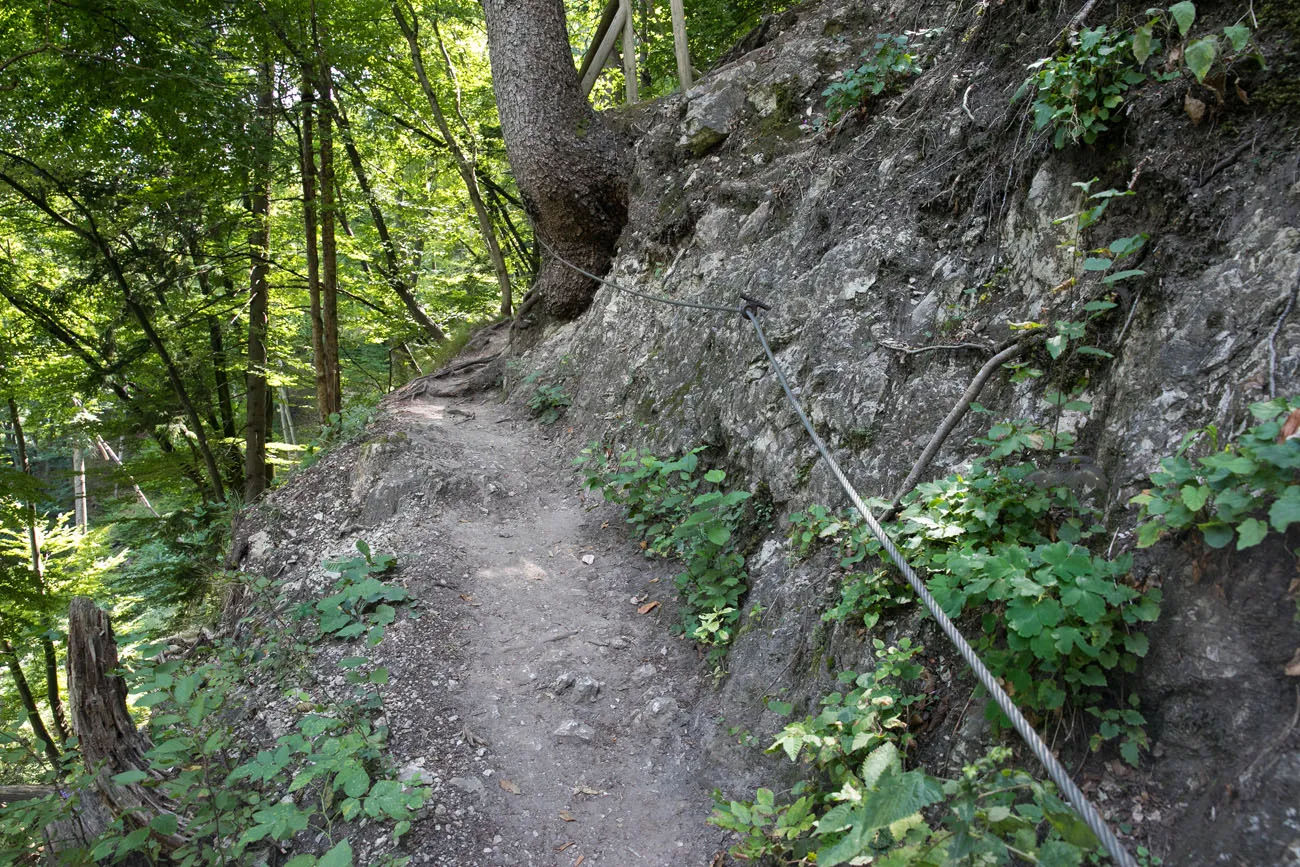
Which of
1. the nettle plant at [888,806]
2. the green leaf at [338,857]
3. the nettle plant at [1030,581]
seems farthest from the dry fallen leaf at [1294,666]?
the green leaf at [338,857]

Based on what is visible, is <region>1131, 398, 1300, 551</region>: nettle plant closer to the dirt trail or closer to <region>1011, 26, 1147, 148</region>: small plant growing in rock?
<region>1011, 26, 1147, 148</region>: small plant growing in rock

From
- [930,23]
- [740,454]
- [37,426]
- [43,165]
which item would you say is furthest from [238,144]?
[37,426]

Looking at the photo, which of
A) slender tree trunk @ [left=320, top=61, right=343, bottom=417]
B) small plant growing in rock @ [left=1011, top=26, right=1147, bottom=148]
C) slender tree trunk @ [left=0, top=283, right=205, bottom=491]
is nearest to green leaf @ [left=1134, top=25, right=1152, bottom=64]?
small plant growing in rock @ [left=1011, top=26, right=1147, bottom=148]

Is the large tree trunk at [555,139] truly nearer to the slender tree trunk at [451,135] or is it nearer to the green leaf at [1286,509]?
the slender tree trunk at [451,135]

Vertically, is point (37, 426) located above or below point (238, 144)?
below

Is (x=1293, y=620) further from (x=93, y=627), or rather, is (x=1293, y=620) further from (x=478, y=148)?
(x=478, y=148)

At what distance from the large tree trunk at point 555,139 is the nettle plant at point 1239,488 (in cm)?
721

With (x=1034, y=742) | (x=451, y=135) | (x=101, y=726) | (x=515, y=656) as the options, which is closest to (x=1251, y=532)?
(x=1034, y=742)

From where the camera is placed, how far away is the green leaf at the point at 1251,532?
1479mm

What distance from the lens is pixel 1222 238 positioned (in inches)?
90.7

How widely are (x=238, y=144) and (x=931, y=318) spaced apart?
23.3 ft

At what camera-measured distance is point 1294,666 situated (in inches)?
60.8

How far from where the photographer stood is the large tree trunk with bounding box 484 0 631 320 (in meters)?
7.50

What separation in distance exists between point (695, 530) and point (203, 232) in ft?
29.7
